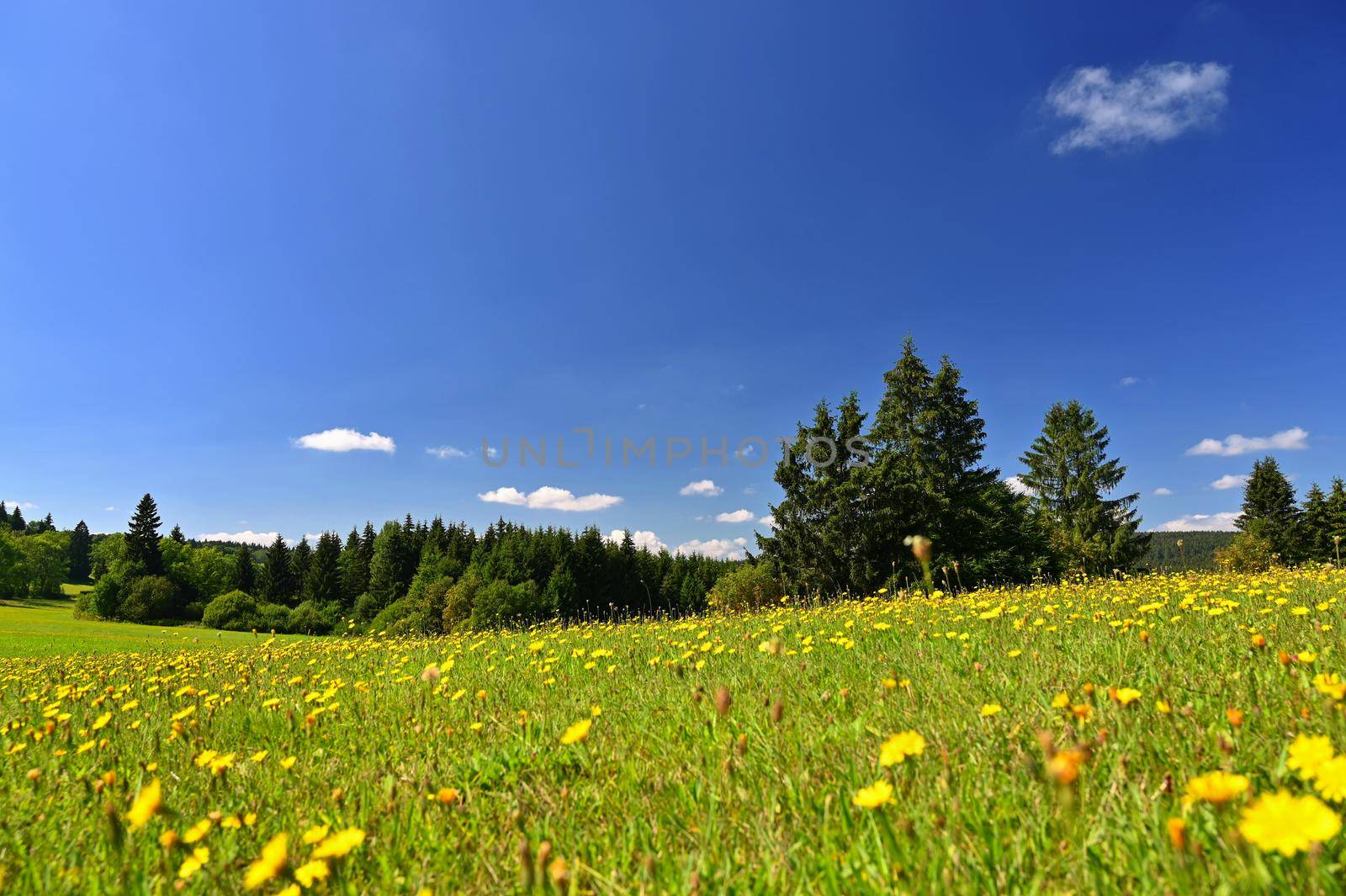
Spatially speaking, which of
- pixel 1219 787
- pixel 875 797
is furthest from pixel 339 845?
pixel 1219 787

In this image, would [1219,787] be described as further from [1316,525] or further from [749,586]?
[1316,525]

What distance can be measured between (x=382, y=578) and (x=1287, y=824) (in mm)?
89723

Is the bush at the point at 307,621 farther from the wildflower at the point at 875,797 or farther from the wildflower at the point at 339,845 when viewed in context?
the wildflower at the point at 875,797

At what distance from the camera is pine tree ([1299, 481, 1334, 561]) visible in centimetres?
4491

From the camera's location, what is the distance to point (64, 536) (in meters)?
101

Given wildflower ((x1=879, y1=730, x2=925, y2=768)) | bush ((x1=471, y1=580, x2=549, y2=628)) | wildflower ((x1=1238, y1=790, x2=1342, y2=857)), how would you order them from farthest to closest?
bush ((x1=471, y1=580, x2=549, y2=628)) → wildflower ((x1=879, y1=730, x2=925, y2=768)) → wildflower ((x1=1238, y1=790, x2=1342, y2=857))

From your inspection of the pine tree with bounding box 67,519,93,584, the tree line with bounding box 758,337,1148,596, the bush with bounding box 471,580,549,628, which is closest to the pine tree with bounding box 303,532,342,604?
the bush with bounding box 471,580,549,628

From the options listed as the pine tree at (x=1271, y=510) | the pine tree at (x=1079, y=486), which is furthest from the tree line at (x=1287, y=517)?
the pine tree at (x=1079, y=486)

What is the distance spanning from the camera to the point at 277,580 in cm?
8088

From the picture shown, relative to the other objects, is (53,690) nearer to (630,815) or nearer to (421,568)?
(630,815)

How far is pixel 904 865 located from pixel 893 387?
2853 cm

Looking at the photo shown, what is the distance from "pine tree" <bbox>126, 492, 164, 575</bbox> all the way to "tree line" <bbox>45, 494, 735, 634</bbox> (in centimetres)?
13

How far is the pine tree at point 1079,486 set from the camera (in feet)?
111

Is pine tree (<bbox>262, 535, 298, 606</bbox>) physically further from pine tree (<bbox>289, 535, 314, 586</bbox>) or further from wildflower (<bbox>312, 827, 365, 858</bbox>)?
wildflower (<bbox>312, 827, 365, 858</bbox>)
